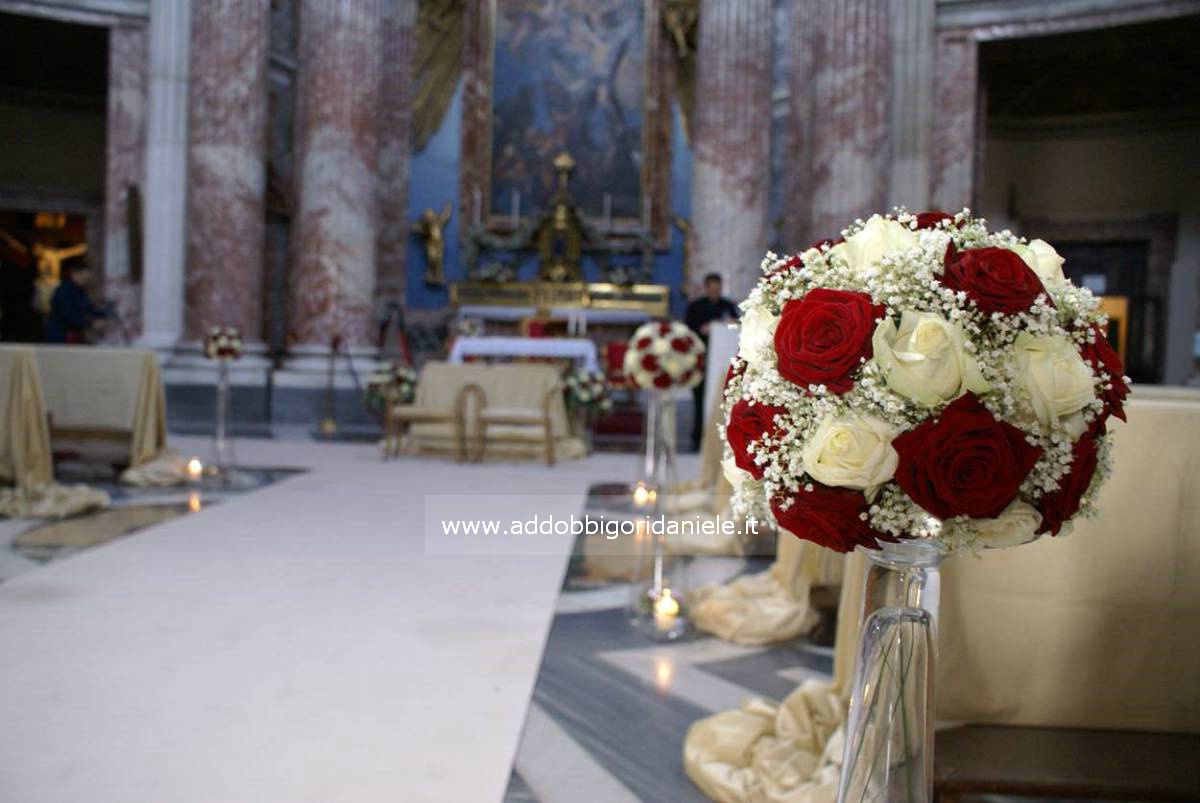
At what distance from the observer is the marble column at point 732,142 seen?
12695 mm

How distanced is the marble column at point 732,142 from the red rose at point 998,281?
11242 mm

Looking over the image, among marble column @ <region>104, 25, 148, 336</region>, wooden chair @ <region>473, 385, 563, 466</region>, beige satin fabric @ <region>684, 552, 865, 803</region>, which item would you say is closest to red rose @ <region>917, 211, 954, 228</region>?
beige satin fabric @ <region>684, 552, 865, 803</region>

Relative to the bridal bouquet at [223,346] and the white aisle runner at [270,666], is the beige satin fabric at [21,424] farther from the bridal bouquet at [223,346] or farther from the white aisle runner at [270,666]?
the white aisle runner at [270,666]

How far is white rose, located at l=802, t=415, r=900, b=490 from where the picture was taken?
1271 millimetres

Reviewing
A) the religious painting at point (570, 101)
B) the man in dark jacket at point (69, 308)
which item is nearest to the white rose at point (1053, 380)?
the man in dark jacket at point (69, 308)

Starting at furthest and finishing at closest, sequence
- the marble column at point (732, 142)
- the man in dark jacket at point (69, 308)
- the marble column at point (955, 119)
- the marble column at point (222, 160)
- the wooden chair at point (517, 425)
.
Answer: the marble column at point (732, 142) < the marble column at point (955, 119) < the marble column at point (222, 160) < the man in dark jacket at point (69, 308) < the wooden chair at point (517, 425)

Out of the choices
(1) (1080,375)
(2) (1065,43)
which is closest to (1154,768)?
(1) (1080,375)

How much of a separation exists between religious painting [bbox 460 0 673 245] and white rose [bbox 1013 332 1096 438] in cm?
1510

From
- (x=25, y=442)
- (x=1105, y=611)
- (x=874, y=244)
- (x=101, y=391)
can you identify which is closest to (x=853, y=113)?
(x=101, y=391)

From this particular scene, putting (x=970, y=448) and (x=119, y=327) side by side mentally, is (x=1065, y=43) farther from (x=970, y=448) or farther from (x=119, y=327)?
(x=970, y=448)

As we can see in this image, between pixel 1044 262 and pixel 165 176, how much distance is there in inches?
489

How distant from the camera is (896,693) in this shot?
1412mm

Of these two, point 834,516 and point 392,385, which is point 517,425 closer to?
point 392,385

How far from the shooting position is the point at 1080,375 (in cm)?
129
